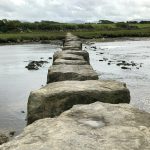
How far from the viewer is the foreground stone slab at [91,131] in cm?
448

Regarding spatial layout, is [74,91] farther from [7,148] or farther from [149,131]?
[7,148]

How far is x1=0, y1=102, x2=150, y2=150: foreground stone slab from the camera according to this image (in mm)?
4477

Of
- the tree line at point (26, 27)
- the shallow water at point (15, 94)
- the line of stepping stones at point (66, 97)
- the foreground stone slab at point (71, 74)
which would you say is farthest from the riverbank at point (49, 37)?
the line of stepping stones at point (66, 97)

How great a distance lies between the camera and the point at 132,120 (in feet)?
17.8

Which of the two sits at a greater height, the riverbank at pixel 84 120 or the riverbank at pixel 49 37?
the riverbank at pixel 84 120

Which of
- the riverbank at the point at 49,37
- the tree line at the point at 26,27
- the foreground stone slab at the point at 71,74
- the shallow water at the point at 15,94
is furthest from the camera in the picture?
the tree line at the point at 26,27

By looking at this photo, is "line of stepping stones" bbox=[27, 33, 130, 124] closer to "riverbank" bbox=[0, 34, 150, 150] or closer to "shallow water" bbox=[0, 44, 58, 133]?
"riverbank" bbox=[0, 34, 150, 150]

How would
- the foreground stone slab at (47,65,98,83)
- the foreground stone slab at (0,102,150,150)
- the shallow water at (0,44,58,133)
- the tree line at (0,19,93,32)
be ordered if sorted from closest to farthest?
the foreground stone slab at (0,102,150,150), the foreground stone slab at (47,65,98,83), the shallow water at (0,44,58,133), the tree line at (0,19,93,32)

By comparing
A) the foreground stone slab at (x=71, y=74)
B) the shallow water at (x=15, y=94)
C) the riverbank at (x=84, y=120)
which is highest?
the riverbank at (x=84, y=120)

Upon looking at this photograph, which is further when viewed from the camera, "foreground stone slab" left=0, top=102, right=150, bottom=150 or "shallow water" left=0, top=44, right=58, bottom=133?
"shallow water" left=0, top=44, right=58, bottom=133

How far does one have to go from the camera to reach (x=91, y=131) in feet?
16.3

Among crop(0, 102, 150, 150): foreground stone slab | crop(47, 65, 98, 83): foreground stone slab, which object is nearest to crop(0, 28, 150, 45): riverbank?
crop(47, 65, 98, 83): foreground stone slab

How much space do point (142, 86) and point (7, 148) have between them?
1477 cm

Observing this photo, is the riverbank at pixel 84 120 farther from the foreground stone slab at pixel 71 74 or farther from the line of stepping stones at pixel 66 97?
the foreground stone slab at pixel 71 74
